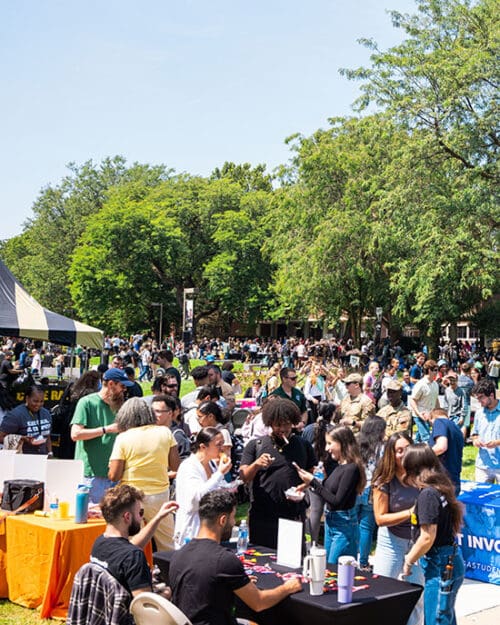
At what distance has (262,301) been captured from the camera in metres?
54.4

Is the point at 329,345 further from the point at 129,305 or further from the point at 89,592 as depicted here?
the point at 89,592

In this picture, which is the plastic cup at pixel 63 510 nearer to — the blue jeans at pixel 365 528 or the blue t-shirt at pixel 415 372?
the blue jeans at pixel 365 528

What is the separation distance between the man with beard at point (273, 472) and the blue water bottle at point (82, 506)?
4.14 ft

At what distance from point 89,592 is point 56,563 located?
1769 millimetres

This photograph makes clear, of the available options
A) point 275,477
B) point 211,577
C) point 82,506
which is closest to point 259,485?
point 275,477

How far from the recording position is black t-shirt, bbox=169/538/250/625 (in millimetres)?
3980

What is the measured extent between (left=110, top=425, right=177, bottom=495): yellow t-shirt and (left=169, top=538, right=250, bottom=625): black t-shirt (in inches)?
75.5

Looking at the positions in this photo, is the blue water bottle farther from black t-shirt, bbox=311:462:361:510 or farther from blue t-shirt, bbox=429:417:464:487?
blue t-shirt, bbox=429:417:464:487

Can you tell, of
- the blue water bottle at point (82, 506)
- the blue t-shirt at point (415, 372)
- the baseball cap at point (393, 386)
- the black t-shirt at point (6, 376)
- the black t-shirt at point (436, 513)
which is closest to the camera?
the black t-shirt at point (436, 513)

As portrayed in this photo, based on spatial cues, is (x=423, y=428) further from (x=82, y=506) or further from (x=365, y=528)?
(x=82, y=506)

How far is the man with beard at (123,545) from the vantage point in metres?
4.23

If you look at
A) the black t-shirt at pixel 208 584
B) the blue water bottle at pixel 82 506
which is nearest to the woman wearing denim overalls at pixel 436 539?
the black t-shirt at pixel 208 584

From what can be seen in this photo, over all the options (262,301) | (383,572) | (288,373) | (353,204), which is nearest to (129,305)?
(262,301)

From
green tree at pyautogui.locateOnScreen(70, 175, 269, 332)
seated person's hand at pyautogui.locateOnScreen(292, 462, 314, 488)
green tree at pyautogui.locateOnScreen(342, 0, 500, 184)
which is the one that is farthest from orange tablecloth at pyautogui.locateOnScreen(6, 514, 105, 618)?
green tree at pyautogui.locateOnScreen(70, 175, 269, 332)
